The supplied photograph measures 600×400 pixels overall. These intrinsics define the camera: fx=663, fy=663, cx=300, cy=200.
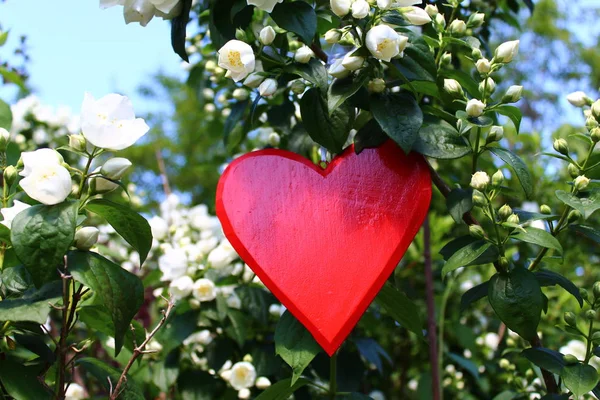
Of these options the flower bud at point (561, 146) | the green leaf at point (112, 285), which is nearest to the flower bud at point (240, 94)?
the green leaf at point (112, 285)

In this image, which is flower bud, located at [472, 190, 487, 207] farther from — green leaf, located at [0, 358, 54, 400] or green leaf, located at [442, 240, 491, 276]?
green leaf, located at [0, 358, 54, 400]

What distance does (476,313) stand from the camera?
2.55 meters

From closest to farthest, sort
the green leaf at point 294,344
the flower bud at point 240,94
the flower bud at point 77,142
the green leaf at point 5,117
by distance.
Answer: the flower bud at point 77,142
the green leaf at point 294,344
the green leaf at point 5,117
the flower bud at point 240,94

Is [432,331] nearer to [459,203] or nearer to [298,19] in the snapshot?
[459,203]

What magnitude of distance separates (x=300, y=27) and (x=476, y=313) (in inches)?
67.9

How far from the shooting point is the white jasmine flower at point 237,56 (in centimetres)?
114

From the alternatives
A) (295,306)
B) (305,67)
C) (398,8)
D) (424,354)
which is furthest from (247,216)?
(424,354)

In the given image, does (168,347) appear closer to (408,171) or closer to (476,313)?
(408,171)

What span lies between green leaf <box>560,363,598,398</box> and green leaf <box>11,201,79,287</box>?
0.82m

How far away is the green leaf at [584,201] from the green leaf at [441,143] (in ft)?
0.59

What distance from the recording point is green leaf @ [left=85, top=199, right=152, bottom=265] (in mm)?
1080

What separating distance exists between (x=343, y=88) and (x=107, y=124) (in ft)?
1.30

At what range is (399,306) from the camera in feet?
4.18

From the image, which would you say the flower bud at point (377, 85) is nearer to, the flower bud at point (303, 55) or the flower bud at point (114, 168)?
the flower bud at point (303, 55)
